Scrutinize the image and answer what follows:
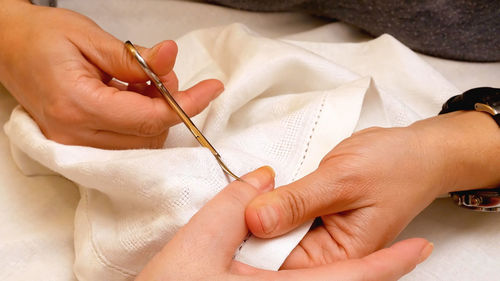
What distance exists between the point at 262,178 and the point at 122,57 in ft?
0.69

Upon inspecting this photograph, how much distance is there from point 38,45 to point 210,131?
0.76 ft

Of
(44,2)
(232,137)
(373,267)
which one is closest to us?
(373,267)

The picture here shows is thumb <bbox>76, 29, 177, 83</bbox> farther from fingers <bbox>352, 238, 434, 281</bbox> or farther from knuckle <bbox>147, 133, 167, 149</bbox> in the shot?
fingers <bbox>352, 238, 434, 281</bbox>

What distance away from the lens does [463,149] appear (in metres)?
0.58

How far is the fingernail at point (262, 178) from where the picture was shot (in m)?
0.50

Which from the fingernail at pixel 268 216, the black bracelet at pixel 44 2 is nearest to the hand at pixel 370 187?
the fingernail at pixel 268 216

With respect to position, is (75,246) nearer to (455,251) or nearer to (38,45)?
(38,45)

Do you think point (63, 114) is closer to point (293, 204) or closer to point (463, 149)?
point (293, 204)

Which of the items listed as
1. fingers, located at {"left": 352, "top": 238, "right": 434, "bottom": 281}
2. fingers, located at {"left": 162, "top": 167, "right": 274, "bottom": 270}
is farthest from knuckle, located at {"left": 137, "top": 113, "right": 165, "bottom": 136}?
fingers, located at {"left": 352, "top": 238, "right": 434, "bottom": 281}

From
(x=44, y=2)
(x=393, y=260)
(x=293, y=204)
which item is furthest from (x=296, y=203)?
(x=44, y=2)

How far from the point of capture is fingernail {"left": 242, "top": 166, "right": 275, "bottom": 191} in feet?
1.65

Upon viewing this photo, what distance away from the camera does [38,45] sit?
22.1 inches

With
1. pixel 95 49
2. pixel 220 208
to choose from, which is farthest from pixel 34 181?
pixel 220 208

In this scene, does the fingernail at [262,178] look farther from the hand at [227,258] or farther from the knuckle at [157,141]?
the knuckle at [157,141]
